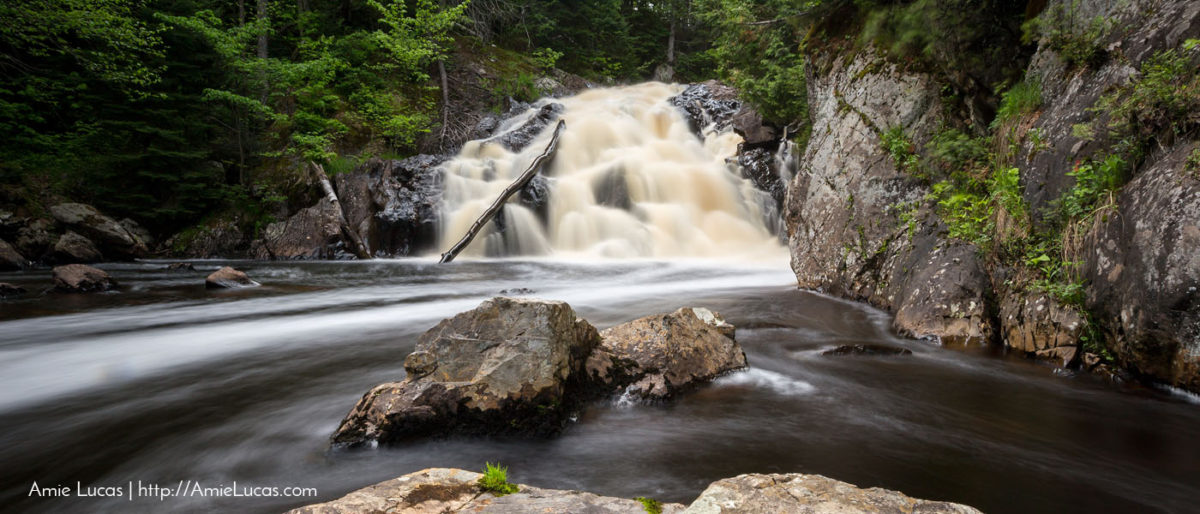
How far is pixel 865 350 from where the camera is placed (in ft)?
15.0

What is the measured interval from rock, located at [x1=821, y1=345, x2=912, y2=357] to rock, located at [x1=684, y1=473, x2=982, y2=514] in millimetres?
3177

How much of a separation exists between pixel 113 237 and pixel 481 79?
12.3 m

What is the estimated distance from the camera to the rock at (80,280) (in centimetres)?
832

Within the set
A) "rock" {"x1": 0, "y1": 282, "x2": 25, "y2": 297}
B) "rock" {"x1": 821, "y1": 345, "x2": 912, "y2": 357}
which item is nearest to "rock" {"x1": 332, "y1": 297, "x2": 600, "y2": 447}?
"rock" {"x1": 821, "y1": 345, "x2": 912, "y2": 357}

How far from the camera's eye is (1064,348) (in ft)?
12.8

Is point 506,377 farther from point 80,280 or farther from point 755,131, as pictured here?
point 755,131

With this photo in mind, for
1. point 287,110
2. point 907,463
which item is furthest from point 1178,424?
point 287,110

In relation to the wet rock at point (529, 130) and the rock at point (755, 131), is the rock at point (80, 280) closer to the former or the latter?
the wet rock at point (529, 130)

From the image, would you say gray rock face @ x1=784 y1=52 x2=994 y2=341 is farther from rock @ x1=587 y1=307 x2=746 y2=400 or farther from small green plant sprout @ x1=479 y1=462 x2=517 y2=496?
small green plant sprout @ x1=479 y1=462 x2=517 y2=496

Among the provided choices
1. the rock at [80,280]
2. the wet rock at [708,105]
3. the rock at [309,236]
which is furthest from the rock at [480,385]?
the wet rock at [708,105]

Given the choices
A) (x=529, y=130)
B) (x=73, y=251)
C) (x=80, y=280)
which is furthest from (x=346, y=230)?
(x=529, y=130)

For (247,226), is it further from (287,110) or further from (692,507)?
(692,507)

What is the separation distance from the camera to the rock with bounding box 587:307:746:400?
3.49 meters

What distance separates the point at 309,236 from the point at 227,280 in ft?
15.3
